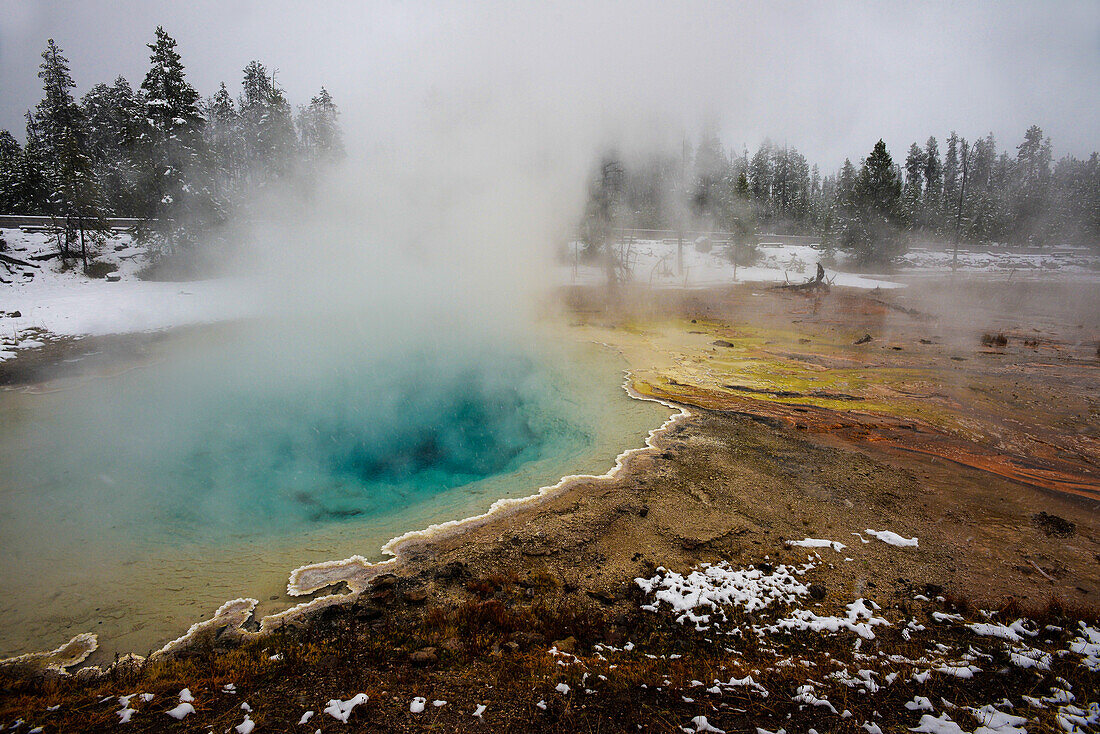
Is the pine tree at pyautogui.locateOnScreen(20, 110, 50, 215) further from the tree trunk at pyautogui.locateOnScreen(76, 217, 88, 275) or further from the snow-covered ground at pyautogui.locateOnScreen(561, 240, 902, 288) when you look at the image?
the snow-covered ground at pyautogui.locateOnScreen(561, 240, 902, 288)

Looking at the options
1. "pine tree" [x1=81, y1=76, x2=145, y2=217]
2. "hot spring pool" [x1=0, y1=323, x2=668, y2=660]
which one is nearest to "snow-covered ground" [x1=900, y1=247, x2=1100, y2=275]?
"hot spring pool" [x1=0, y1=323, x2=668, y2=660]

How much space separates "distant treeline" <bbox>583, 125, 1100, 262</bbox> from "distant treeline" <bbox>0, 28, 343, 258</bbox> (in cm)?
1781

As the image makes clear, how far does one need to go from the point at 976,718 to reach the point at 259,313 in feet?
67.3

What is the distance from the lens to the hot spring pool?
14.4 ft

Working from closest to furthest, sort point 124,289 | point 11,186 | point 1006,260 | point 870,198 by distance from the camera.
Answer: point 124,289, point 11,186, point 870,198, point 1006,260

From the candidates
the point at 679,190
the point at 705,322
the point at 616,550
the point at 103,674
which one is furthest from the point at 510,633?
the point at 679,190

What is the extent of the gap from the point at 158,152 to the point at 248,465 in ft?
71.0

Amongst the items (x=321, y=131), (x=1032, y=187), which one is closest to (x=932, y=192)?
(x=1032, y=187)

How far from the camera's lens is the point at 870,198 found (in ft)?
104

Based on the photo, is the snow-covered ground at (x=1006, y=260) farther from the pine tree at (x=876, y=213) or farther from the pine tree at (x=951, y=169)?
the pine tree at (x=951, y=169)

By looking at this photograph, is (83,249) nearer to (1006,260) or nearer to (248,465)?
(248,465)

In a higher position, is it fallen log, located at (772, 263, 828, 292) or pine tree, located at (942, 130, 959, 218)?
pine tree, located at (942, 130, 959, 218)

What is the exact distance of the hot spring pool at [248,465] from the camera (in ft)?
14.4

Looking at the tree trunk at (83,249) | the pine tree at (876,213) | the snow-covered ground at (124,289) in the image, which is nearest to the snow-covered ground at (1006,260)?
the snow-covered ground at (124,289)
